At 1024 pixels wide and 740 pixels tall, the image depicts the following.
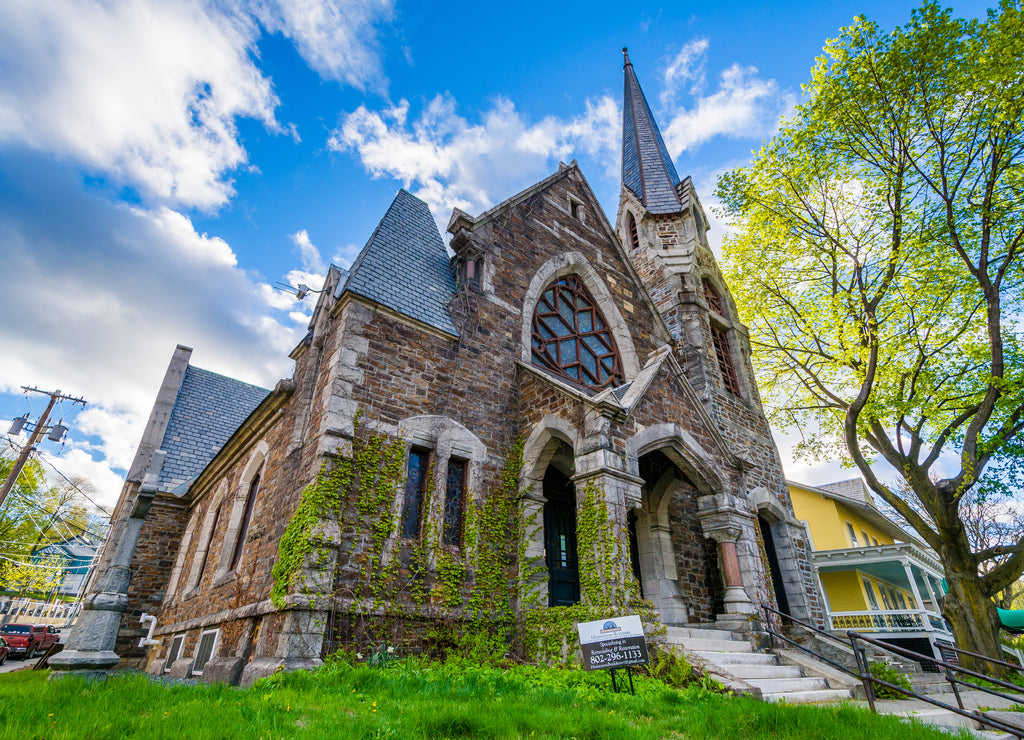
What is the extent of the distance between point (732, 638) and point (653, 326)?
8.35 meters

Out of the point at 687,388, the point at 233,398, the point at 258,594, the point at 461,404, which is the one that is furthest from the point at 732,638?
the point at 233,398

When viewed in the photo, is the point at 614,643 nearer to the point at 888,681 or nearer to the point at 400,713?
the point at 400,713

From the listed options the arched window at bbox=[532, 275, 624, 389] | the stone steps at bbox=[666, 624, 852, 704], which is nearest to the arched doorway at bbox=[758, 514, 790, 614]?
the stone steps at bbox=[666, 624, 852, 704]

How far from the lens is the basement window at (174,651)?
34.6 feet

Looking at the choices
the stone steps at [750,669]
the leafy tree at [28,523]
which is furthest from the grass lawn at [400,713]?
the leafy tree at [28,523]

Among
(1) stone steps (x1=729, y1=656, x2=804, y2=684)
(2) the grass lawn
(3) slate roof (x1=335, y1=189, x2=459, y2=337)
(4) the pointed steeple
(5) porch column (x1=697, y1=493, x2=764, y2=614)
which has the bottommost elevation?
(2) the grass lawn

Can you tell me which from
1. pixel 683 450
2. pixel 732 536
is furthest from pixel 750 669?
pixel 683 450

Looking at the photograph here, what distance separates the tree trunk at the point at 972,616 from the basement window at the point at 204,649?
14866 millimetres

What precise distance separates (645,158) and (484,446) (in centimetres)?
1664

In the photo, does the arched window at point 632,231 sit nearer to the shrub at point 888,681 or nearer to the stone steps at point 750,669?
the stone steps at point 750,669

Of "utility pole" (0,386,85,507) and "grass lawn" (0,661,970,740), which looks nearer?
"grass lawn" (0,661,970,740)

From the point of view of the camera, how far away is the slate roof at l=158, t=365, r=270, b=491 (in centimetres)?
1635

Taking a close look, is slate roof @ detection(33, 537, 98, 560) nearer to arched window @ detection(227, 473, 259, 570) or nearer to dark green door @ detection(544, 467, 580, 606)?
arched window @ detection(227, 473, 259, 570)

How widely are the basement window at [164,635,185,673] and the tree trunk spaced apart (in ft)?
53.1
